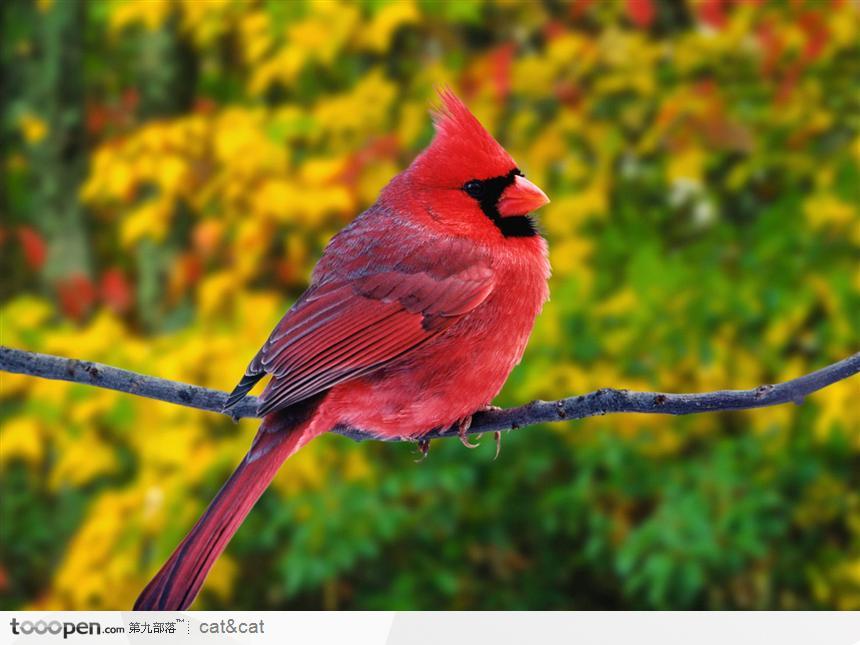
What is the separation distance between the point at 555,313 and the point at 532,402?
4.68ft

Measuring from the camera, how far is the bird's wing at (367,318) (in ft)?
4.42

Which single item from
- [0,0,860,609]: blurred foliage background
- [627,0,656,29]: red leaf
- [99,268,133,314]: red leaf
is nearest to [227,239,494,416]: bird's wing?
[0,0,860,609]: blurred foliage background

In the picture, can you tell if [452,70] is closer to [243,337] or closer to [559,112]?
[559,112]

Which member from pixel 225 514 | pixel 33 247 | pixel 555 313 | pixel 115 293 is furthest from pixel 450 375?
pixel 33 247

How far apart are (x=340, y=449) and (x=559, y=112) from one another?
0.99m

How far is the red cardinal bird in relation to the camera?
4.41ft

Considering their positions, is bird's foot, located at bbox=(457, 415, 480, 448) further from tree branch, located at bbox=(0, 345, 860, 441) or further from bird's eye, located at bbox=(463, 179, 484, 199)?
bird's eye, located at bbox=(463, 179, 484, 199)

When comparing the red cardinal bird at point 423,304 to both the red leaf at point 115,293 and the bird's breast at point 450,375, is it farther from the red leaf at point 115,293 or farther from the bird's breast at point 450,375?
the red leaf at point 115,293

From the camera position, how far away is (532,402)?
1.24 metres
